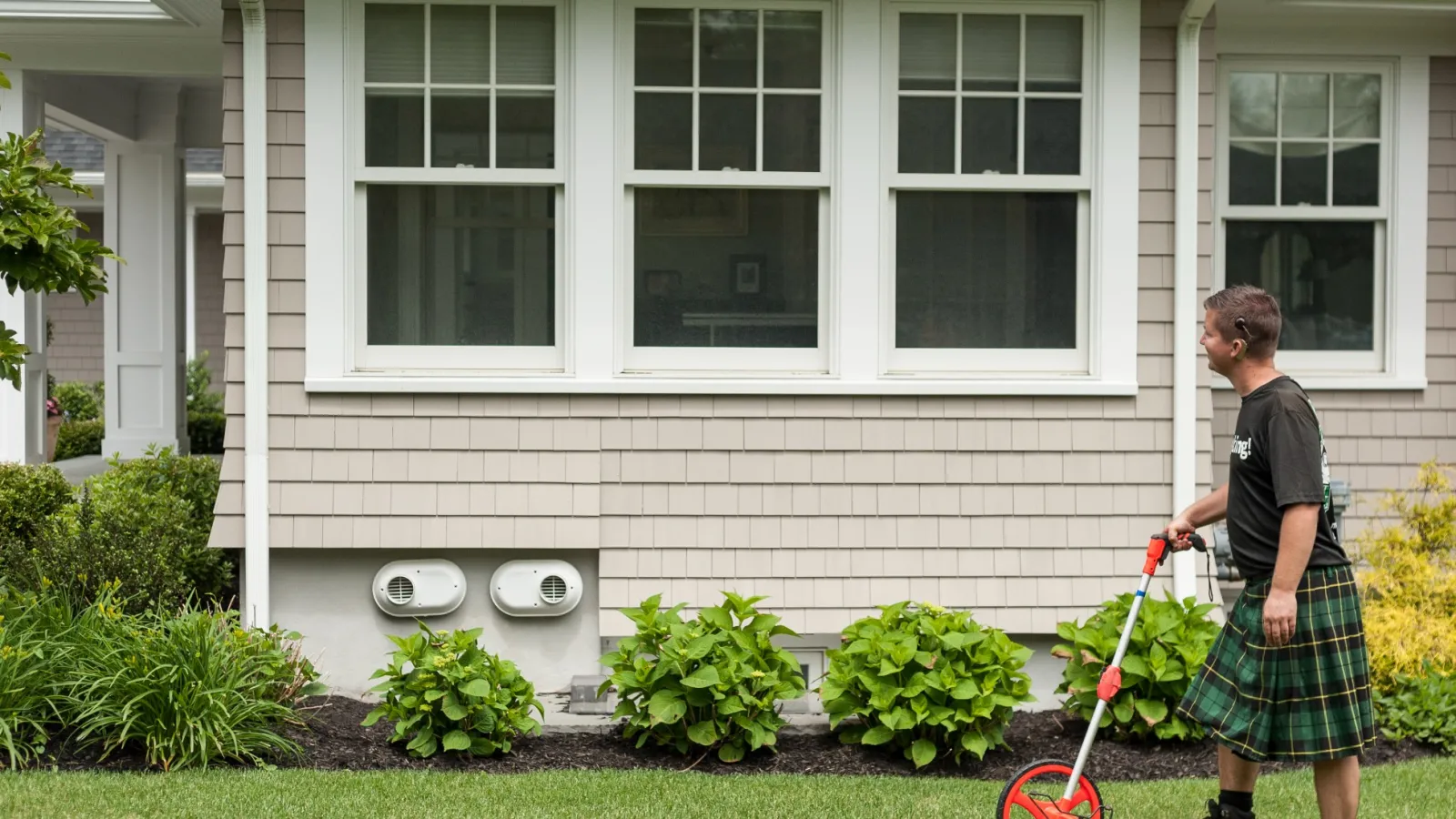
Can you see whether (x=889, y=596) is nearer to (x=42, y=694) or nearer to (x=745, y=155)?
(x=745, y=155)

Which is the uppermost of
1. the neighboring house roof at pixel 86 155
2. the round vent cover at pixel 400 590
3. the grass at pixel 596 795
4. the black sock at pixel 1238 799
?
the neighboring house roof at pixel 86 155

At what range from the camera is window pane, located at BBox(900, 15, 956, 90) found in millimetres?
Result: 5918

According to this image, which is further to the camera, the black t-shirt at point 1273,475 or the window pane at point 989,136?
the window pane at point 989,136

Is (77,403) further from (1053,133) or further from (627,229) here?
(1053,133)

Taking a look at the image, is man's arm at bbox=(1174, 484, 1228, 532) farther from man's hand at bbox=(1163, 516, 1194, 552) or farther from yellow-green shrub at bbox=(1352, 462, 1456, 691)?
yellow-green shrub at bbox=(1352, 462, 1456, 691)

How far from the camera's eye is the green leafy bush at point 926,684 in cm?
480

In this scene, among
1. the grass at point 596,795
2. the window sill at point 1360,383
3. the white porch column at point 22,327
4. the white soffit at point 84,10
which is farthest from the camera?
the white porch column at point 22,327

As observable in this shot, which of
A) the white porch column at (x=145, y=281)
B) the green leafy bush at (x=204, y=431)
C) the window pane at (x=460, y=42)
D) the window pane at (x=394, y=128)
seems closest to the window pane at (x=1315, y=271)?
the window pane at (x=460, y=42)

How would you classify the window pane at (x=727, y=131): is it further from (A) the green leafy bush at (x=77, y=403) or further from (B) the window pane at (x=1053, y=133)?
(A) the green leafy bush at (x=77, y=403)

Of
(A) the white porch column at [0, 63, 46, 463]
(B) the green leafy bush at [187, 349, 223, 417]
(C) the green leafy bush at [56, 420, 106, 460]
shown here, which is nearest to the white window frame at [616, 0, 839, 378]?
(A) the white porch column at [0, 63, 46, 463]

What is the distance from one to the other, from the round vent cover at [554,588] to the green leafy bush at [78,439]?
8.02 meters

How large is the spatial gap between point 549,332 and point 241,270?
1362 millimetres

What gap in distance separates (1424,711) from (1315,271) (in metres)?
2.56

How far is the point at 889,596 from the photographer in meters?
5.91
